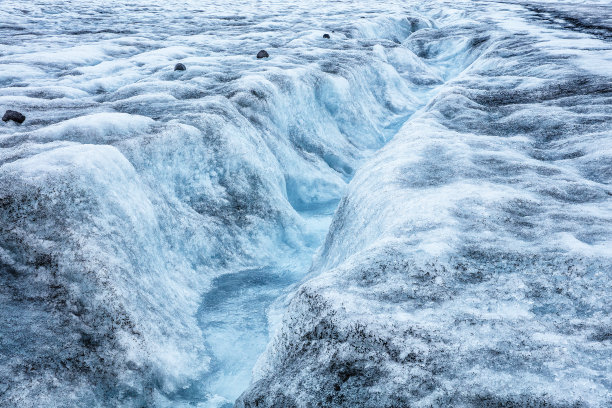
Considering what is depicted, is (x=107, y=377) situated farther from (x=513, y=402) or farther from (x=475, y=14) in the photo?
(x=475, y=14)

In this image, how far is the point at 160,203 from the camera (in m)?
4.63

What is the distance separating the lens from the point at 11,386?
2.45m

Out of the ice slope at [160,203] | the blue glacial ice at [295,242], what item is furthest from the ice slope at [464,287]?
the ice slope at [160,203]

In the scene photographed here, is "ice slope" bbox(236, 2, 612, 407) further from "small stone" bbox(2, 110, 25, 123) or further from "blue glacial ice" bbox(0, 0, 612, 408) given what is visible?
"small stone" bbox(2, 110, 25, 123)

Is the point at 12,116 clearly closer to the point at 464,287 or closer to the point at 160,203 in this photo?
the point at 160,203

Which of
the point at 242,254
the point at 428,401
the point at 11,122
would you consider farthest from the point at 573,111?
the point at 11,122

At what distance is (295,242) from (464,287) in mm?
3597

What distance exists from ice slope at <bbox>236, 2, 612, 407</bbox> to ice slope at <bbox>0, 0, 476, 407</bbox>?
3.18 ft

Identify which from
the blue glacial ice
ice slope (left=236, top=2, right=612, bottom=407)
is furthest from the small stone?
ice slope (left=236, top=2, right=612, bottom=407)

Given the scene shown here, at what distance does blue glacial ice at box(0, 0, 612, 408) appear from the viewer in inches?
87.0

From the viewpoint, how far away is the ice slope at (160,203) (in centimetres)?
300

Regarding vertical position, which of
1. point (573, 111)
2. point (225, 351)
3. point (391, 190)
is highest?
point (573, 111)

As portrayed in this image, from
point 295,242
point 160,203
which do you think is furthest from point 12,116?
point 295,242

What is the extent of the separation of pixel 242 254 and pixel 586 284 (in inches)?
149
